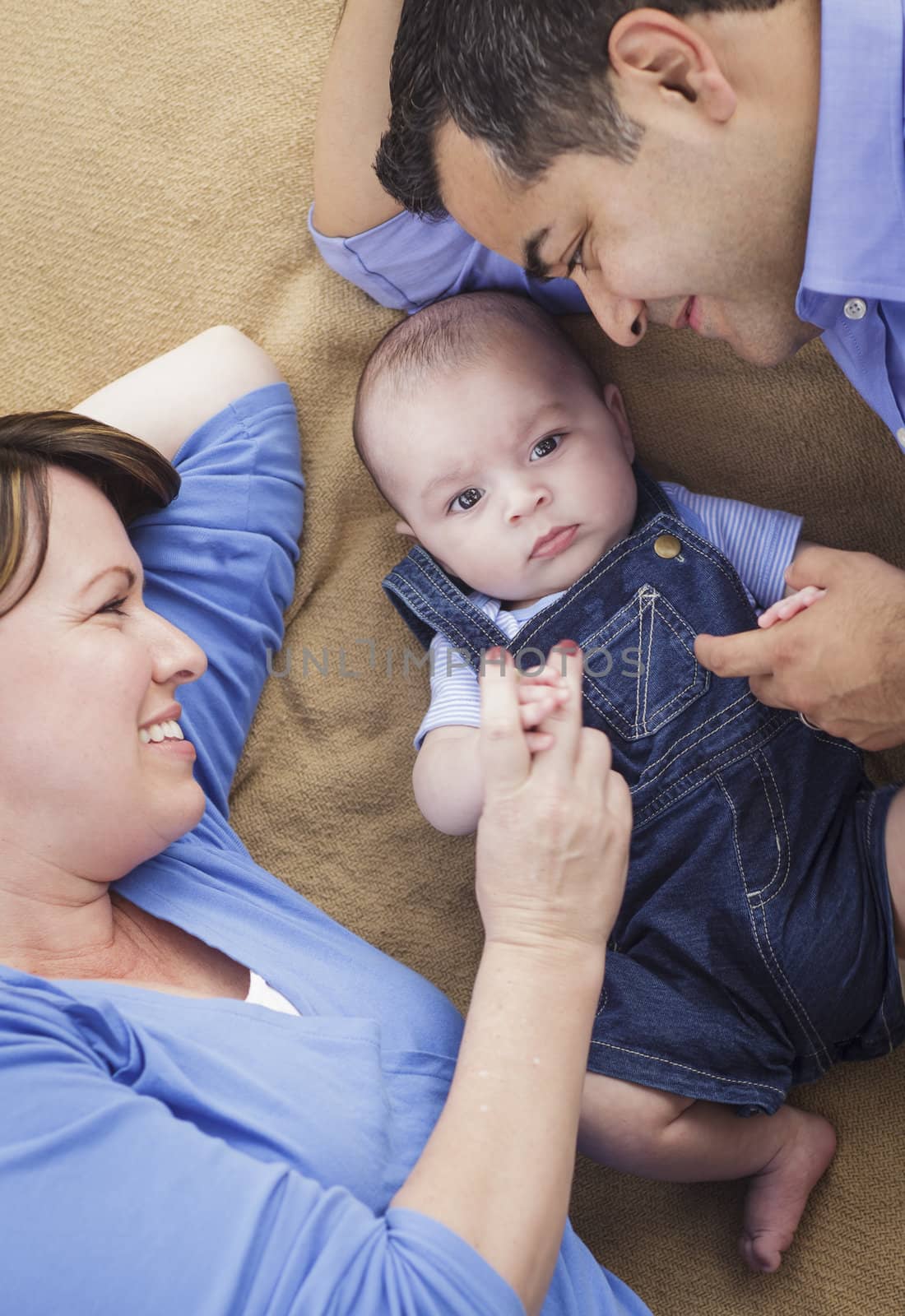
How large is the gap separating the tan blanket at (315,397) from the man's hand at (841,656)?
0.39 m

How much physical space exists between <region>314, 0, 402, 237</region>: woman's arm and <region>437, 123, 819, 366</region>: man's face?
390 mm

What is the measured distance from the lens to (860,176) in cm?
120

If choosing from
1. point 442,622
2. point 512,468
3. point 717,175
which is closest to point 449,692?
point 442,622

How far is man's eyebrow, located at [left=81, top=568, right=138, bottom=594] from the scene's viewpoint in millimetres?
1368

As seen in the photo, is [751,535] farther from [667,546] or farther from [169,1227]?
[169,1227]

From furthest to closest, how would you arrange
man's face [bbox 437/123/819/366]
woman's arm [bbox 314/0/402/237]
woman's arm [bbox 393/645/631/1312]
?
woman's arm [bbox 314/0/402/237] → man's face [bbox 437/123/819/366] → woman's arm [bbox 393/645/631/1312]

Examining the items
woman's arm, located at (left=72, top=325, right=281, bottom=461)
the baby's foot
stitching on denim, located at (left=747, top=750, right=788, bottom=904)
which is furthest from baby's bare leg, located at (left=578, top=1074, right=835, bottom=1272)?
woman's arm, located at (left=72, top=325, right=281, bottom=461)

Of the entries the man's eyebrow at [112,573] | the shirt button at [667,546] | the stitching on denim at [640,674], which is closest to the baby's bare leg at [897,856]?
the stitching on denim at [640,674]

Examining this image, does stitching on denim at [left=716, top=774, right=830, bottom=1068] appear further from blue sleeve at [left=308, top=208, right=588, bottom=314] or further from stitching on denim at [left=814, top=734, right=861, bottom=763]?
blue sleeve at [left=308, top=208, right=588, bottom=314]

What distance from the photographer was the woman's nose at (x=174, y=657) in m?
1.39

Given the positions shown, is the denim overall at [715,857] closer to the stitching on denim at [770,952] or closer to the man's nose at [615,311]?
the stitching on denim at [770,952]

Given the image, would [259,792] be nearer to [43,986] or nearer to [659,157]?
[43,986]

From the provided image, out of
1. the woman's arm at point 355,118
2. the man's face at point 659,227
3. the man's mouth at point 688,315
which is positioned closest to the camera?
the man's face at point 659,227

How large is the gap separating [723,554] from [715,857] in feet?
1.52
